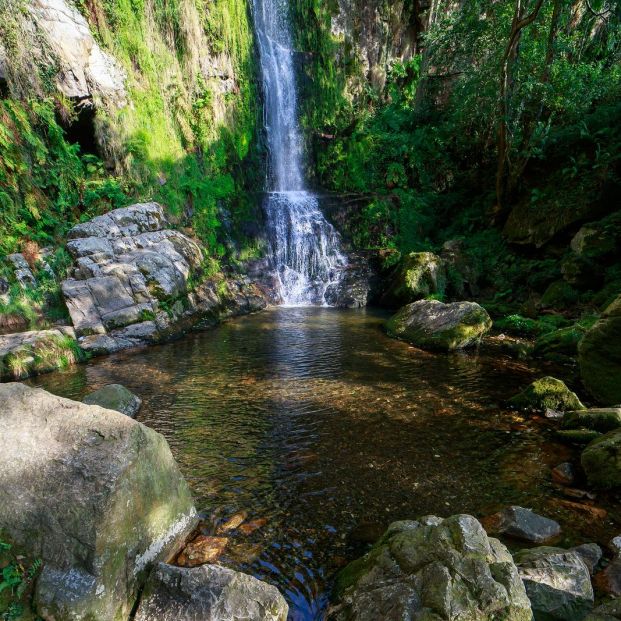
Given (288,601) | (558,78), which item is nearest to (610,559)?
(288,601)

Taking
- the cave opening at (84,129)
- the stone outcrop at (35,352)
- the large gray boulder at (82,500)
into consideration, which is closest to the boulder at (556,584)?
the large gray boulder at (82,500)

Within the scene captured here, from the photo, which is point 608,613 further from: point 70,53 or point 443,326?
point 70,53

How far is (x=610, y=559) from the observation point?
10.1 ft

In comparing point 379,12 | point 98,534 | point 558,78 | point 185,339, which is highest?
point 379,12

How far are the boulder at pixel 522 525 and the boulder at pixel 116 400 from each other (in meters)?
4.46

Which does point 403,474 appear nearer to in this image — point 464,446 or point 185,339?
point 464,446

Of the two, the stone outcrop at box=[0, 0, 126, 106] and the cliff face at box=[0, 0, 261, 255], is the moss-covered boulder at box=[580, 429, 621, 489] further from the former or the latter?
the stone outcrop at box=[0, 0, 126, 106]

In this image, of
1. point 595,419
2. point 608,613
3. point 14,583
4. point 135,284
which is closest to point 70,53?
point 135,284

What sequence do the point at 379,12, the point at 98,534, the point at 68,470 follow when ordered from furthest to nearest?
1. the point at 379,12
2. the point at 68,470
3. the point at 98,534

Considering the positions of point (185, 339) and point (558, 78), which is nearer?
point (185, 339)

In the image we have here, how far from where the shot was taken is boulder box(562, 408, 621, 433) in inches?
188

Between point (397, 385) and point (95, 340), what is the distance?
6.24m

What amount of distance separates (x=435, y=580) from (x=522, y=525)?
1498 millimetres

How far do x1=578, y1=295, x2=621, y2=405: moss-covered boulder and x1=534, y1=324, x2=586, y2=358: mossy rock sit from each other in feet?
8.15
